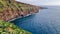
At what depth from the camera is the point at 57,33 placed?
10931 centimetres

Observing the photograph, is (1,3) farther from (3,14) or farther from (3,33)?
(3,33)

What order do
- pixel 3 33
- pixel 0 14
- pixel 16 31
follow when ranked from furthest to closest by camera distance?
pixel 0 14
pixel 16 31
pixel 3 33

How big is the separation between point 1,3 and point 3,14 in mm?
21246

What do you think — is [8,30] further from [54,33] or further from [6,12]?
[6,12]

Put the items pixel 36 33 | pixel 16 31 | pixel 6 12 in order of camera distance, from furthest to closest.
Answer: pixel 6 12, pixel 36 33, pixel 16 31

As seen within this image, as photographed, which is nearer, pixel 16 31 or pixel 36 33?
pixel 16 31

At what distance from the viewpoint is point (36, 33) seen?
345 feet

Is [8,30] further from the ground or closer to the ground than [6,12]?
further from the ground

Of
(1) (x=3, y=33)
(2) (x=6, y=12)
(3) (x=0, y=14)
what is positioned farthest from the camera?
(2) (x=6, y=12)

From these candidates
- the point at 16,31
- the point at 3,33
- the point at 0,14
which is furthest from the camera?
the point at 0,14

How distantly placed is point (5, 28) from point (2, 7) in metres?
132

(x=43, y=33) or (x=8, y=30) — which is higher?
(x=8, y=30)

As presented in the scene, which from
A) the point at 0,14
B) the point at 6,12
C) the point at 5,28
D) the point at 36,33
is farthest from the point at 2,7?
the point at 5,28

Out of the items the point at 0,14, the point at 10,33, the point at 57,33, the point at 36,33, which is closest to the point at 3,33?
the point at 10,33
